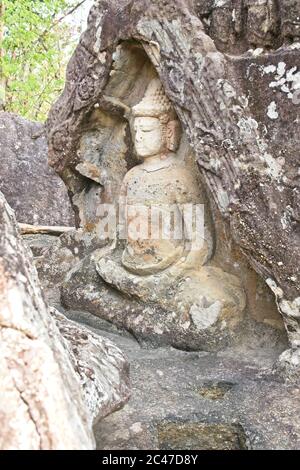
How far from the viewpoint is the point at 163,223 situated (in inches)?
116

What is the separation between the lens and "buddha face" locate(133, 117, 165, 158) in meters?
2.97

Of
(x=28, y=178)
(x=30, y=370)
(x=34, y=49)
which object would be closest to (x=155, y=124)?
(x=30, y=370)

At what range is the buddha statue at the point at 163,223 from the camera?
2.89 meters

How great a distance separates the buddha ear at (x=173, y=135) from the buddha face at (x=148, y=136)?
3 cm

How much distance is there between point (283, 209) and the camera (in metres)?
2.37

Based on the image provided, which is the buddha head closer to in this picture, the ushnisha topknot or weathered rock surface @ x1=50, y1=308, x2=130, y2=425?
the ushnisha topknot

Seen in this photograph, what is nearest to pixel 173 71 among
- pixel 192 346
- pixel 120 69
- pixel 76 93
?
pixel 120 69

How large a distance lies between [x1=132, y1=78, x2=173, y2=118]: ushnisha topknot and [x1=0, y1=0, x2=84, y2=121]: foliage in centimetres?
572

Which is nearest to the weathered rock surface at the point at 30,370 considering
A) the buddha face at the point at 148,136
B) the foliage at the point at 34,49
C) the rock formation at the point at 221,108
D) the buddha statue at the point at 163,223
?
the rock formation at the point at 221,108

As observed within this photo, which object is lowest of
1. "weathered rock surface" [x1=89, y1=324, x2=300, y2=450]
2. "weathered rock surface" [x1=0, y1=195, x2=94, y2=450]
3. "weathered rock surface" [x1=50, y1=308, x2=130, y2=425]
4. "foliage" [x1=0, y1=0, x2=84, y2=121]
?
"weathered rock surface" [x1=89, y1=324, x2=300, y2=450]

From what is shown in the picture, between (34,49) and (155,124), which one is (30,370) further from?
(34,49)

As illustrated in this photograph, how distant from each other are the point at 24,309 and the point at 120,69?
1.73m

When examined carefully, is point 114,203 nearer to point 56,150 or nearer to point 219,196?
point 56,150

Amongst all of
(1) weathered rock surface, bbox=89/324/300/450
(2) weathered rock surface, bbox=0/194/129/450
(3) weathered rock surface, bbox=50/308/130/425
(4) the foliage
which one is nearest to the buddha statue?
(1) weathered rock surface, bbox=89/324/300/450
